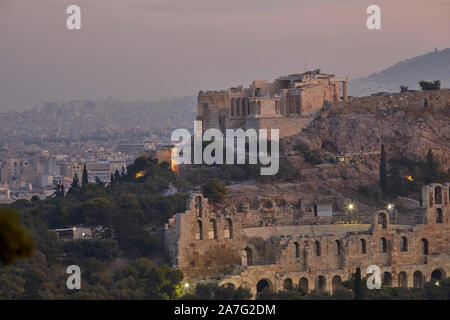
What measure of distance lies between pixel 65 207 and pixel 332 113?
2193 cm

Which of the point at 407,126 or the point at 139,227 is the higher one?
the point at 407,126

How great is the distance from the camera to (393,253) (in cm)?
5003

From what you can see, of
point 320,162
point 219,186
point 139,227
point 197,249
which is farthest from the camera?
point 320,162

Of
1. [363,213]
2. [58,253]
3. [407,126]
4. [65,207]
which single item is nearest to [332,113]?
[407,126]

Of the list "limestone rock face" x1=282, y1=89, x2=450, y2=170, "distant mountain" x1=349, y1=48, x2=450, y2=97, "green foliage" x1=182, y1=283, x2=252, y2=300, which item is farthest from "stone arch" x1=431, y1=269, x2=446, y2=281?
"distant mountain" x1=349, y1=48, x2=450, y2=97

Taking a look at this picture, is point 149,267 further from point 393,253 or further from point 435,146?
point 435,146

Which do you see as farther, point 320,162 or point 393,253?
point 320,162

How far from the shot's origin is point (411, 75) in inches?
6649

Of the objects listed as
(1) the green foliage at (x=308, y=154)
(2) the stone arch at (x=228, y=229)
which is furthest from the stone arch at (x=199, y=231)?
(1) the green foliage at (x=308, y=154)

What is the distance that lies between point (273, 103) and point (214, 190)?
Answer: 15523 mm

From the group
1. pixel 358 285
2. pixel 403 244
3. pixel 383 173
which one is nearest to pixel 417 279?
pixel 403 244

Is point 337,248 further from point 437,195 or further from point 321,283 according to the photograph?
point 437,195

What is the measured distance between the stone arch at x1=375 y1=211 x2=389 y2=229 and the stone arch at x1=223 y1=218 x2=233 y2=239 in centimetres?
677

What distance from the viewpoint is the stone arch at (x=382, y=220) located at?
164ft
